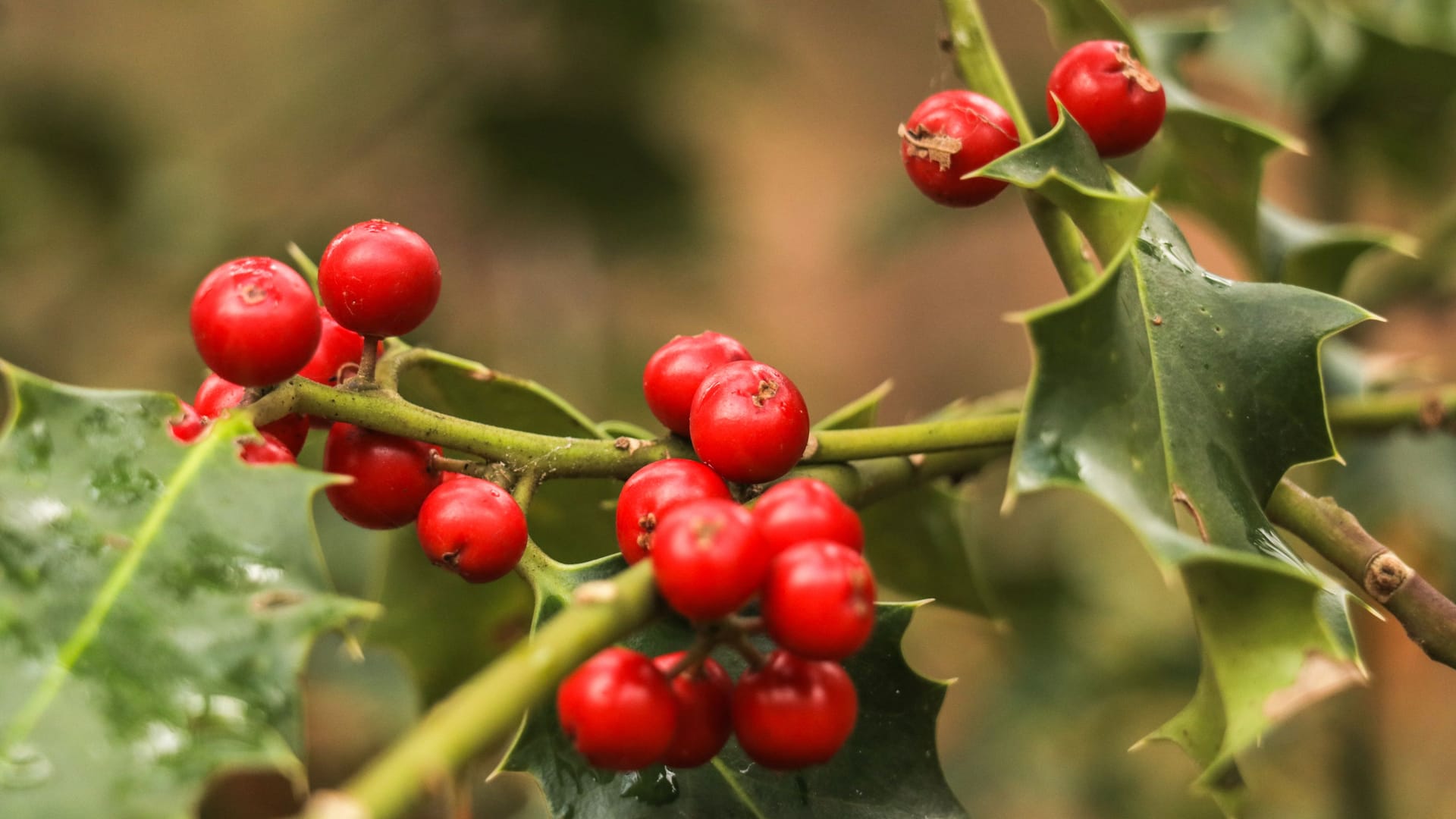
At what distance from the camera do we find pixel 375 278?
0.66 m

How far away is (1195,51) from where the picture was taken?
1285mm

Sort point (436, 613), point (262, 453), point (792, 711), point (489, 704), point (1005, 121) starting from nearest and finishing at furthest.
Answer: point (489, 704), point (792, 711), point (262, 453), point (1005, 121), point (436, 613)

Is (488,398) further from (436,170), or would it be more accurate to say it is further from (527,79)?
(436,170)

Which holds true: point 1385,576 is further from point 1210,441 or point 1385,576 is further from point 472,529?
point 472,529

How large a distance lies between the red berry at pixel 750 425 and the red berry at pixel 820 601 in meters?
0.12

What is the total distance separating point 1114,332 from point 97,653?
524mm

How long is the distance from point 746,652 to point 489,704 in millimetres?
154

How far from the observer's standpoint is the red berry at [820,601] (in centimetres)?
49

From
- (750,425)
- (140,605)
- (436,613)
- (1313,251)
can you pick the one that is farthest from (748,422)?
(1313,251)

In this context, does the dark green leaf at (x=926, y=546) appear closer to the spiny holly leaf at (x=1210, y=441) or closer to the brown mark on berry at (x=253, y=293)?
the spiny holly leaf at (x=1210, y=441)

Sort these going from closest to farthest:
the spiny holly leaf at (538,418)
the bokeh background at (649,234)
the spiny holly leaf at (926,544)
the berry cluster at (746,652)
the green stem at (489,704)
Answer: the green stem at (489,704), the berry cluster at (746,652), the spiny holly leaf at (538,418), the spiny holly leaf at (926,544), the bokeh background at (649,234)

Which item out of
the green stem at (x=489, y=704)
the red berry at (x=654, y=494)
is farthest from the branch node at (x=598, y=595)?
the red berry at (x=654, y=494)

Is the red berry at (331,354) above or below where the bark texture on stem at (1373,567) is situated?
above

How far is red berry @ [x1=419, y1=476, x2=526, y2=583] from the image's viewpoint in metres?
0.63
